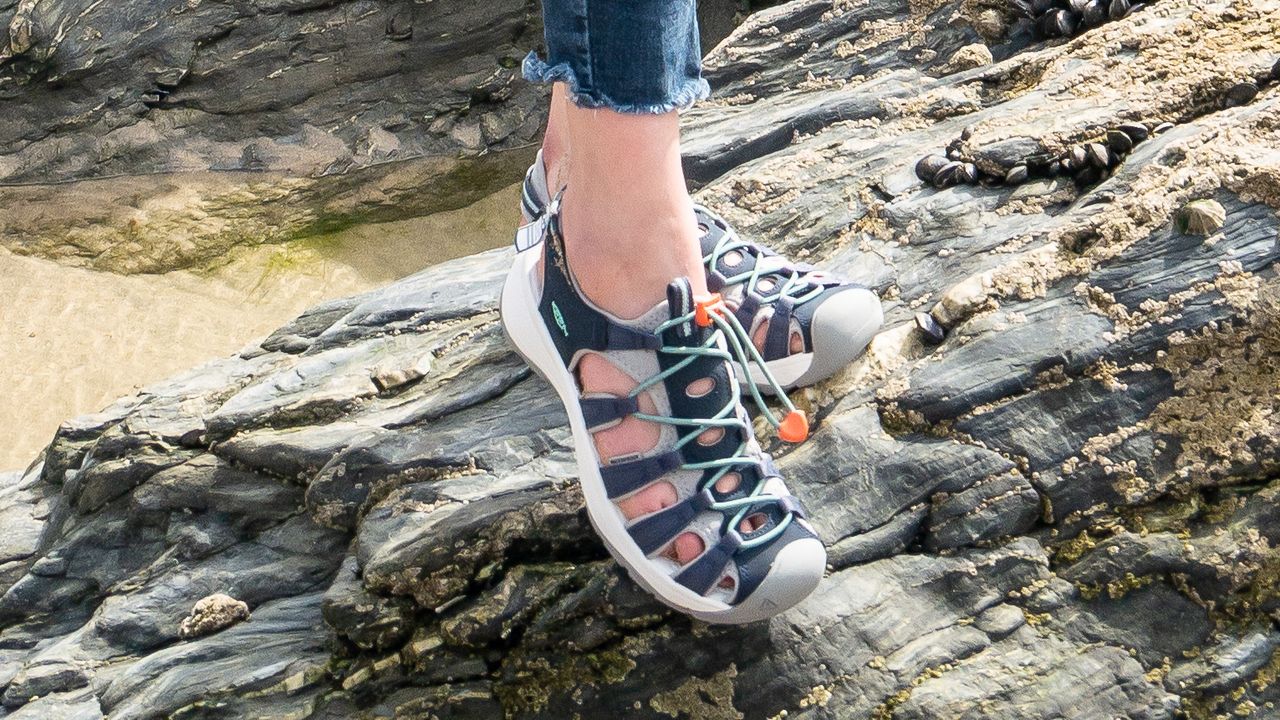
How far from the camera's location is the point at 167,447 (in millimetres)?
3271

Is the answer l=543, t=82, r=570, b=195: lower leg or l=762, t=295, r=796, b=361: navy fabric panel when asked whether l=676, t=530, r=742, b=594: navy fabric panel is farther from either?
l=543, t=82, r=570, b=195: lower leg

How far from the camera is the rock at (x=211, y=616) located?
9.25ft

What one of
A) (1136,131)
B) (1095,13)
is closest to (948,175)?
(1136,131)

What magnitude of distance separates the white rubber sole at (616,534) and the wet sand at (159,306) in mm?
3931

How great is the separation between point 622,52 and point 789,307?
924 millimetres

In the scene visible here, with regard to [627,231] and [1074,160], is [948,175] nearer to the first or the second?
[1074,160]

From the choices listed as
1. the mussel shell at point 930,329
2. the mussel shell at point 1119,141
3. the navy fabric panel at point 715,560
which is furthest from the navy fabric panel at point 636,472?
the mussel shell at point 1119,141

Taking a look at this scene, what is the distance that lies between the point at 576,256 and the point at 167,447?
165cm

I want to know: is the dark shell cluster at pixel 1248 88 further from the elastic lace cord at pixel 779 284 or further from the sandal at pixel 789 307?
the elastic lace cord at pixel 779 284

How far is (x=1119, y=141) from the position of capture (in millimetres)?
3164

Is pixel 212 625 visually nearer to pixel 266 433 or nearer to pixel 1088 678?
pixel 266 433

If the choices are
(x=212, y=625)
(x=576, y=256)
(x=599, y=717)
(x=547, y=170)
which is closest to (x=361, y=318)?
(x=547, y=170)

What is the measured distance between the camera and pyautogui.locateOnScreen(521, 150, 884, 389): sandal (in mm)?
2668

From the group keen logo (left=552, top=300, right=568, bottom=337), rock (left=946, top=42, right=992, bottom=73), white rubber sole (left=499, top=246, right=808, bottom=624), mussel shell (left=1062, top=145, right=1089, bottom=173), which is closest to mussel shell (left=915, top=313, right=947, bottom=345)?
mussel shell (left=1062, top=145, right=1089, bottom=173)
